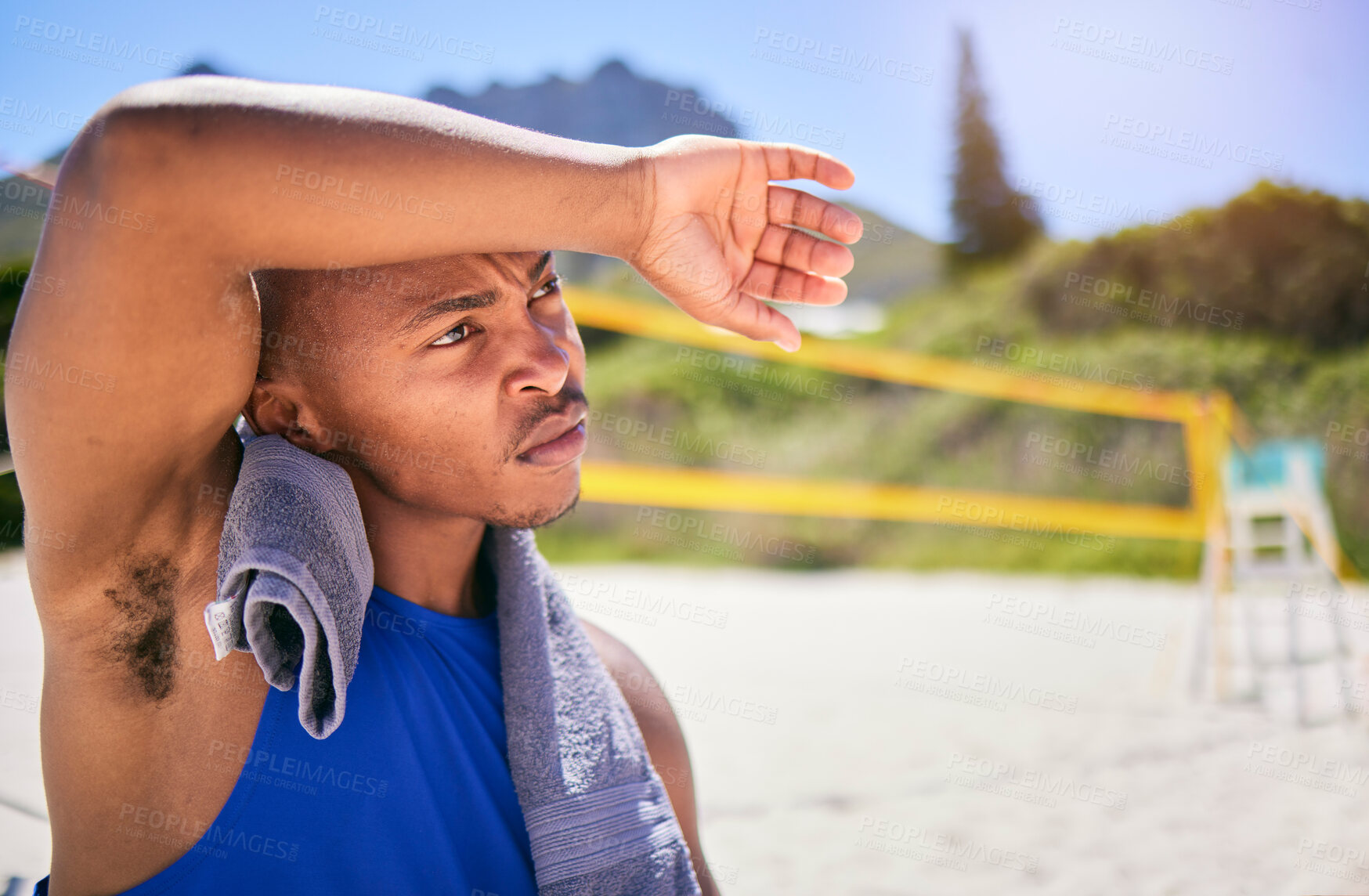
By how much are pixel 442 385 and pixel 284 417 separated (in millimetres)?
248

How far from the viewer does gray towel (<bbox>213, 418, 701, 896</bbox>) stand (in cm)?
96

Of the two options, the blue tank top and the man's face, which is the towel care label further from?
Result: the man's face

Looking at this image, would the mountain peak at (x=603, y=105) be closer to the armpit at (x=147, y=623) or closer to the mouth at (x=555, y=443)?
the mouth at (x=555, y=443)

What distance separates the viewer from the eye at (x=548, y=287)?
136cm

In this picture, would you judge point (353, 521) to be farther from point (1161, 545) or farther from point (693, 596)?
point (1161, 545)

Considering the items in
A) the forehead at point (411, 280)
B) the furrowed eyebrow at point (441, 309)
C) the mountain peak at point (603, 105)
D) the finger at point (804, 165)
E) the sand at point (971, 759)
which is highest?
the mountain peak at point (603, 105)

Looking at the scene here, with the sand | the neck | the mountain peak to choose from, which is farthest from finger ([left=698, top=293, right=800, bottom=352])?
the mountain peak

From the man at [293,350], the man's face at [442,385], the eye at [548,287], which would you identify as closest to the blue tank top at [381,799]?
the man at [293,350]

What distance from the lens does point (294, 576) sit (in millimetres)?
934

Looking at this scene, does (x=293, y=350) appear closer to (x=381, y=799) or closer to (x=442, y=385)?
(x=442, y=385)

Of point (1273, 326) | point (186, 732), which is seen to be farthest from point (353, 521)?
point (1273, 326)

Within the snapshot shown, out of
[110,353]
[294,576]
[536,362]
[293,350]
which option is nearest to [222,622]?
[294,576]

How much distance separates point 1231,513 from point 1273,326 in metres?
6.22

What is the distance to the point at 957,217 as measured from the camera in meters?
17.7
